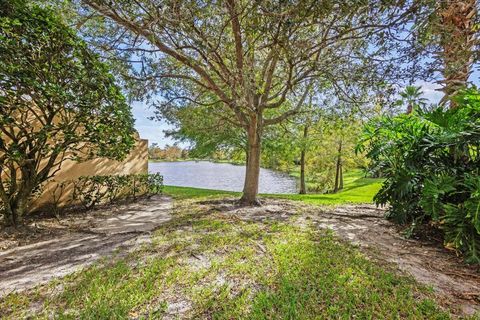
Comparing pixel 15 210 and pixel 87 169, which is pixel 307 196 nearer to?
pixel 87 169

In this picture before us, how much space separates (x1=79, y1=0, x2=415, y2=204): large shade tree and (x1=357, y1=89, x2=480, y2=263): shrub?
59.3 inches

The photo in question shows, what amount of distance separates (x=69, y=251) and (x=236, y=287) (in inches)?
105

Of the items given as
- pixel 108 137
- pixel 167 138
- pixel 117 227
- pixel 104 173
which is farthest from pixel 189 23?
pixel 167 138

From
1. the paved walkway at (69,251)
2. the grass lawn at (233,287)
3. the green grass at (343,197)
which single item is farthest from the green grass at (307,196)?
the grass lawn at (233,287)

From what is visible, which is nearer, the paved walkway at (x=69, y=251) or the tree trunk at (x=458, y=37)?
A: the paved walkway at (x=69, y=251)

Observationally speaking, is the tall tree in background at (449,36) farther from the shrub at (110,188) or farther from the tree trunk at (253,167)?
the shrub at (110,188)

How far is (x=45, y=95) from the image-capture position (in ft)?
12.4

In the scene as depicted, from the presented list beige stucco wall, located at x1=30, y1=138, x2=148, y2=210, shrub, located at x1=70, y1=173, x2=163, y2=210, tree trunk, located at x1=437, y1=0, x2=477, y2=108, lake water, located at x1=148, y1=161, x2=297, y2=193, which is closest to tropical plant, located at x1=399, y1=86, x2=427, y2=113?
tree trunk, located at x1=437, y1=0, x2=477, y2=108

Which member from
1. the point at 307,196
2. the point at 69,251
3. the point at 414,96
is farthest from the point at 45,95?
the point at 307,196

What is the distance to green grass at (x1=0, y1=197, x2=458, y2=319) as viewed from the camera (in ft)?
7.27

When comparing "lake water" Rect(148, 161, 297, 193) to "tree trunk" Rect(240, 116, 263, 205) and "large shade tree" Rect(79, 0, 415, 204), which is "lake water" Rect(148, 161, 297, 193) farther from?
"large shade tree" Rect(79, 0, 415, 204)

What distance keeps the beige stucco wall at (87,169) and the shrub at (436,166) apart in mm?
6399

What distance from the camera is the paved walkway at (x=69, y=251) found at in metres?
2.91

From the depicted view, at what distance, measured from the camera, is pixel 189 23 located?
396 centimetres
